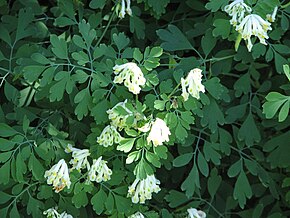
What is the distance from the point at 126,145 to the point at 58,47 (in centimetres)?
39

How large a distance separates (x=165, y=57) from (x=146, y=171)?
1.46 ft

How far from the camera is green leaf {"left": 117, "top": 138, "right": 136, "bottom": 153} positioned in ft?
4.99

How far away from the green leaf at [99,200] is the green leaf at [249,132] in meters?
0.51

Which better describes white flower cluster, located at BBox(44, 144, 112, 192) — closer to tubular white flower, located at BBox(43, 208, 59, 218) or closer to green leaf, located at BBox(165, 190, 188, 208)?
tubular white flower, located at BBox(43, 208, 59, 218)

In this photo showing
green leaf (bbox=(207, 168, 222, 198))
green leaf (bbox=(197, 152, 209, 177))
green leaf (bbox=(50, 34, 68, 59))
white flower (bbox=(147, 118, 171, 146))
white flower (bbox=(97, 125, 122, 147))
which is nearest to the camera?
white flower (bbox=(147, 118, 171, 146))

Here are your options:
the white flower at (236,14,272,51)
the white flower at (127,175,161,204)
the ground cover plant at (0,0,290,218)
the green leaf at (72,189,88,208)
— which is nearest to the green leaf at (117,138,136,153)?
the ground cover plant at (0,0,290,218)

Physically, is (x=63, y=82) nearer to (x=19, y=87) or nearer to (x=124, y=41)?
(x=124, y=41)

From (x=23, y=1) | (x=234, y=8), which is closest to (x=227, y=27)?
(x=234, y=8)

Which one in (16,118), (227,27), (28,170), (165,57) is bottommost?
(28,170)

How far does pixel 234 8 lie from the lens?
1534 millimetres

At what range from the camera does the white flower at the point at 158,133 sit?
143cm

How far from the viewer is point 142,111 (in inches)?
60.5

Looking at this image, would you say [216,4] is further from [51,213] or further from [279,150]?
[51,213]

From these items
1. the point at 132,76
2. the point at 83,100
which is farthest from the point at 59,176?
the point at 132,76
